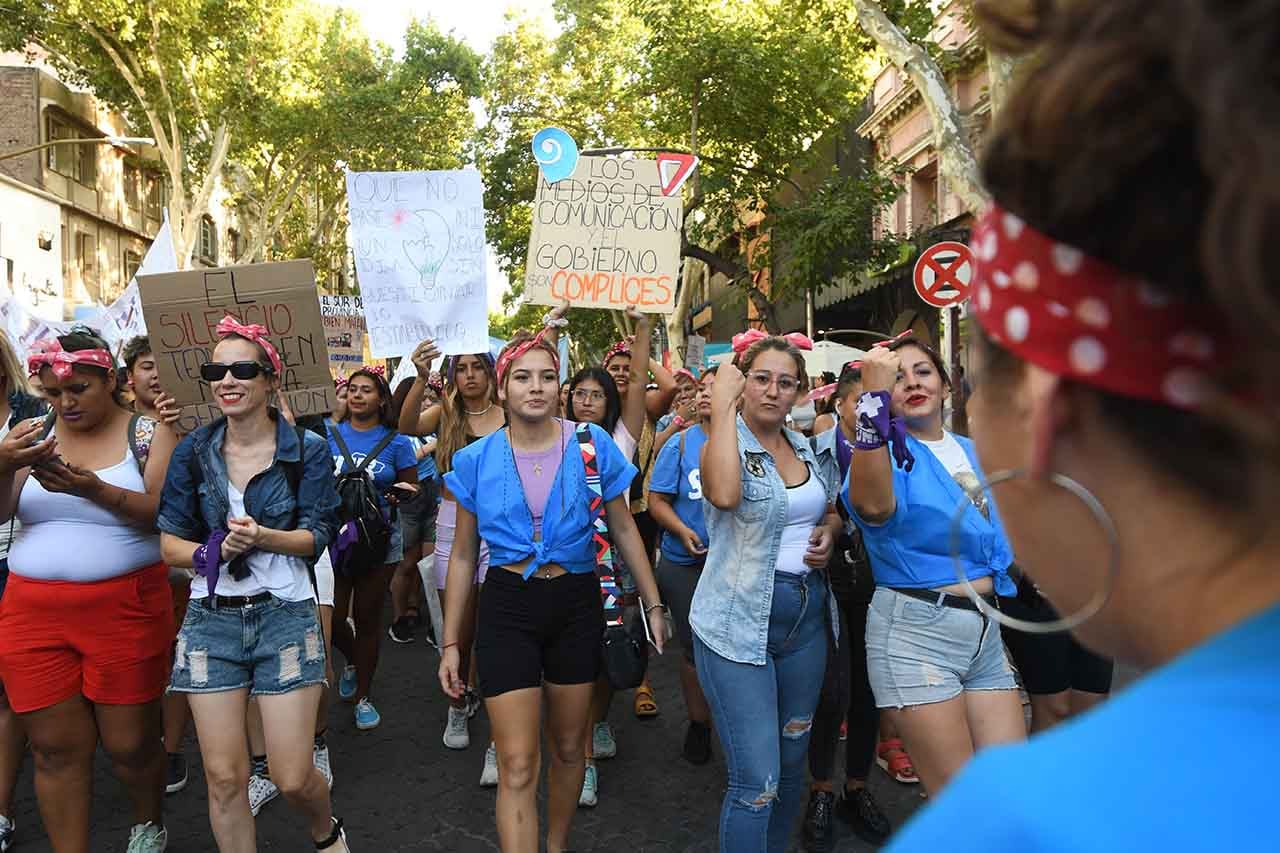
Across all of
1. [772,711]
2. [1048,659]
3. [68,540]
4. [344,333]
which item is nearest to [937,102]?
[344,333]

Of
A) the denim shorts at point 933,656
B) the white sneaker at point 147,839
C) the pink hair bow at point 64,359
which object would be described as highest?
the pink hair bow at point 64,359

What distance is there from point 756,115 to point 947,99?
922 cm

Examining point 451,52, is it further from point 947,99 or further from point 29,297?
→ point 947,99

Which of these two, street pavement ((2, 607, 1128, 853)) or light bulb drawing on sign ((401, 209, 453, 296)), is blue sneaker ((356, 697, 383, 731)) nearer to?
street pavement ((2, 607, 1128, 853))

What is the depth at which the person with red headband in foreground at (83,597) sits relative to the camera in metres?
4.00

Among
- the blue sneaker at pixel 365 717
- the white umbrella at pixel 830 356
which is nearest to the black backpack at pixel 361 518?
the blue sneaker at pixel 365 717

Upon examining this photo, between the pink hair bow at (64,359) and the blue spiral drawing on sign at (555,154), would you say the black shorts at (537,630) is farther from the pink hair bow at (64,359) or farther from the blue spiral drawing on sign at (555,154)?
the blue spiral drawing on sign at (555,154)

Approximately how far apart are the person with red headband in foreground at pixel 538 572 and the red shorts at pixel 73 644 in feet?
3.89

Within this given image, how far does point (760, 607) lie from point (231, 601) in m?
1.89

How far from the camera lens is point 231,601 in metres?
3.90

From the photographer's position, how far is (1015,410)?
2.68ft

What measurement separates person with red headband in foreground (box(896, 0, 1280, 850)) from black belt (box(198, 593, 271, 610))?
3.63 m

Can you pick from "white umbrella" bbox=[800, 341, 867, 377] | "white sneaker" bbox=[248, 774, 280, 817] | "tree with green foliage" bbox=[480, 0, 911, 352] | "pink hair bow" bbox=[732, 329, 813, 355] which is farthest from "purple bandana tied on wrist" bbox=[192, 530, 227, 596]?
"tree with green foliage" bbox=[480, 0, 911, 352]

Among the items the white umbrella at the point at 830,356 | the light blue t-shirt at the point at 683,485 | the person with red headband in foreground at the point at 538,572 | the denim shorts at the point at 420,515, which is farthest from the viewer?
the white umbrella at the point at 830,356
